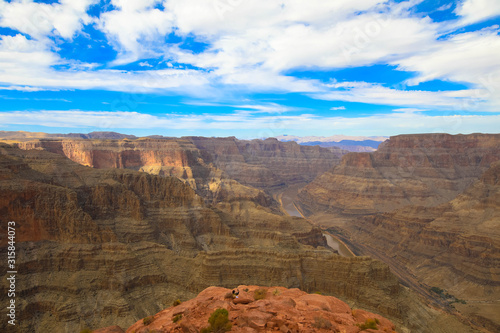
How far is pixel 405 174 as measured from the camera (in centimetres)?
13825

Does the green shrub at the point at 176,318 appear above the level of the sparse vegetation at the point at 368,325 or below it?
below

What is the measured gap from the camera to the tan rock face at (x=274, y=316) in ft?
62.8

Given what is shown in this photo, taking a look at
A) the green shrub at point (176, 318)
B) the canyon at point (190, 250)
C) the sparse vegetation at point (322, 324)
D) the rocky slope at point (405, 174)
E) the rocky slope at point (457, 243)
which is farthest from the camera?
the rocky slope at point (405, 174)

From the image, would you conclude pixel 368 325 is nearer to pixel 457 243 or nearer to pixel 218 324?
pixel 218 324

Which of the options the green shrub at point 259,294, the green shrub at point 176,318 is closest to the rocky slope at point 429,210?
the green shrub at point 259,294

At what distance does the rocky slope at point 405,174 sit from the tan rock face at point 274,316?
103 m

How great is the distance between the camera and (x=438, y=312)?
136 feet

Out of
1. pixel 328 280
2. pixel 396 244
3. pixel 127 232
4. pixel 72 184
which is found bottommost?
pixel 396 244

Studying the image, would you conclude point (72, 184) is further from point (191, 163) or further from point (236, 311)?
point (191, 163)

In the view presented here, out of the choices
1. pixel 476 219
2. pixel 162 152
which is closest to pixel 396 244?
pixel 476 219

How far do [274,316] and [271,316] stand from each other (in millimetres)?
308

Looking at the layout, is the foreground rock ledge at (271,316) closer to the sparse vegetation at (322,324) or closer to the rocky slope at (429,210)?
the sparse vegetation at (322,324)

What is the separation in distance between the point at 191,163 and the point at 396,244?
280ft

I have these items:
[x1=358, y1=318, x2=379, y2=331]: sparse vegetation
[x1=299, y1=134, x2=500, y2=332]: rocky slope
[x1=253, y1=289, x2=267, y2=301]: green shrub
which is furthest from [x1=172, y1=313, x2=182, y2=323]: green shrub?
[x1=299, y1=134, x2=500, y2=332]: rocky slope
